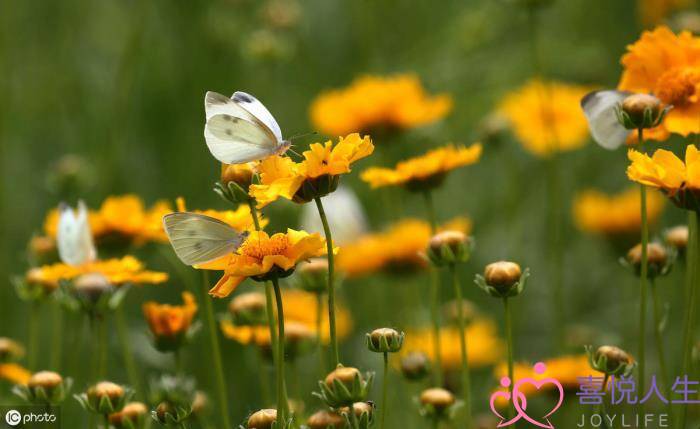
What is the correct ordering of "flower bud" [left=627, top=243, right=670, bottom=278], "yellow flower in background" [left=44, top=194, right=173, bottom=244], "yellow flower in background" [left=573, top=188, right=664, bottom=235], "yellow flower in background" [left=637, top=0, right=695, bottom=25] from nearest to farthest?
"flower bud" [left=627, top=243, right=670, bottom=278]
"yellow flower in background" [left=44, top=194, right=173, bottom=244]
"yellow flower in background" [left=573, top=188, right=664, bottom=235]
"yellow flower in background" [left=637, top=0, right=695, bottom=25]

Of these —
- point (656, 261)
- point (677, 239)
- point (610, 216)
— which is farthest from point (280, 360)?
point (610, 216)

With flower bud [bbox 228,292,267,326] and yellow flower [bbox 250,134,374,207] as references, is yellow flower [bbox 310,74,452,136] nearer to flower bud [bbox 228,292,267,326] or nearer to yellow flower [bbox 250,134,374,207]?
flower bud [bbox 228,292,267,326]

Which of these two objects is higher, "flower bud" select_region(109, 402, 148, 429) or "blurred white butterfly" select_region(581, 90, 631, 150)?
"blurred white butterfly" select_region(581, 90, 631, 150)

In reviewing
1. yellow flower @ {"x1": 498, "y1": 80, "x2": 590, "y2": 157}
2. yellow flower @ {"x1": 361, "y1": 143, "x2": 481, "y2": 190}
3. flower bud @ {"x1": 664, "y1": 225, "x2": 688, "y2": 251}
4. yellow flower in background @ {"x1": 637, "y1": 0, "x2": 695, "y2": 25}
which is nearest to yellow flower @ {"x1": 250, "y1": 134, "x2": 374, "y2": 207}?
yellow flower @ {"x1": 361, "y1": 143, "x2": 481, "y2": 190}

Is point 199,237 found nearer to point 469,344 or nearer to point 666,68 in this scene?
point 666,68

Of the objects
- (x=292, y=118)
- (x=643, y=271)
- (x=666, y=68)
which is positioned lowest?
(x=643, y=271)

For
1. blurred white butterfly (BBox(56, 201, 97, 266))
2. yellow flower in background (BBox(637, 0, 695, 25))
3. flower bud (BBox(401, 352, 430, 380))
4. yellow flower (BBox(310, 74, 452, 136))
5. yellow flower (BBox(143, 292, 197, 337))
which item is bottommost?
flower bud (BBox(401, 352, 430, 380))

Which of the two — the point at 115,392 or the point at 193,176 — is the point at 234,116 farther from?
the point at 193,176
